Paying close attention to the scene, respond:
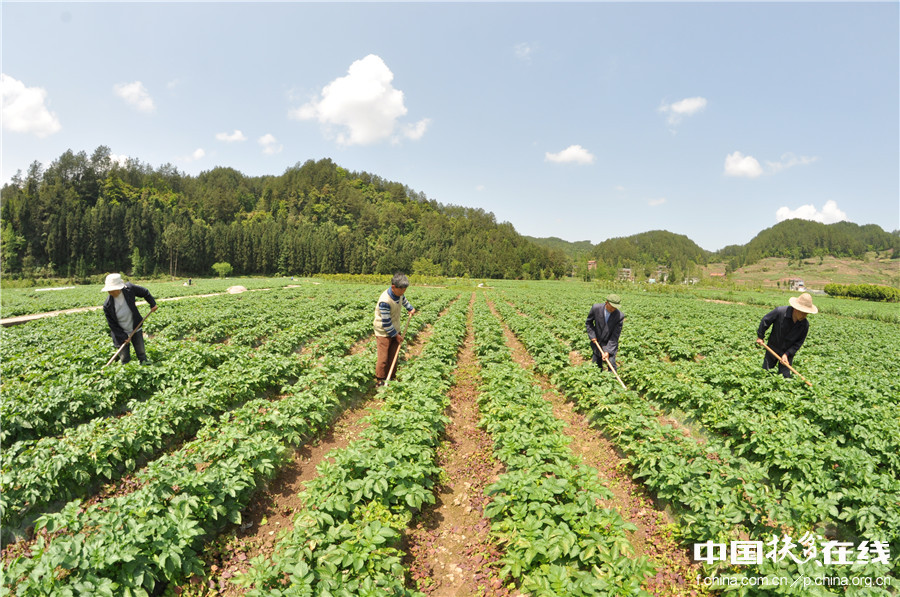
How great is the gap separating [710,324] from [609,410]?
16.6 meters

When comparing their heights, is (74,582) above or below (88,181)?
below

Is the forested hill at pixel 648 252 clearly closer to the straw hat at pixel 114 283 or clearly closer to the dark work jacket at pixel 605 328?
the dark work jacket at pixel 605 328

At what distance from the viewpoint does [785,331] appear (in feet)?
24.6

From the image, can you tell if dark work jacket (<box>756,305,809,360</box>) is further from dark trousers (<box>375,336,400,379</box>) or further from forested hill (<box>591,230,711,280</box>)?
forested hill (<box>591,230,711,280</box>)

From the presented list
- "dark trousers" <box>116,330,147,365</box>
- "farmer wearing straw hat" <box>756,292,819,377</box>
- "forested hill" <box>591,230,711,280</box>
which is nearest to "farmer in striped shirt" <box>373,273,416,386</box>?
"dark trousers" <box>116,330,147,365</box>

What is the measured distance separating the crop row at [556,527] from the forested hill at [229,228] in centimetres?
7945

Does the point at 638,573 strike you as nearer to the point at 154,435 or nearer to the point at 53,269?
the point at 154,435

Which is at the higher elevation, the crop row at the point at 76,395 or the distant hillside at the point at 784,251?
the distant hillside at the point at 784,251

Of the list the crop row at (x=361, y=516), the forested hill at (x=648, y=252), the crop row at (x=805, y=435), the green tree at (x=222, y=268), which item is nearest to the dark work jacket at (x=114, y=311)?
the crop row at (x=361, y=516)

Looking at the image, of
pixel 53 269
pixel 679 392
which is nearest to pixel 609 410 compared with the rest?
pixel 679 392

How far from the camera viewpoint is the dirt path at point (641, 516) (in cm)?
375

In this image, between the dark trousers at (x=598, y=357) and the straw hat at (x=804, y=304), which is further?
the dark trousers at (x=598, y=357)

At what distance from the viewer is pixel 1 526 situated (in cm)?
407

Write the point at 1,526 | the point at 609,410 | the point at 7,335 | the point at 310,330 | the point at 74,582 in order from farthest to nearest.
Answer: the point at 310,330 < the point at 7,335 < the point at 609,410 < the point at 1,526 < the point at 74,582
